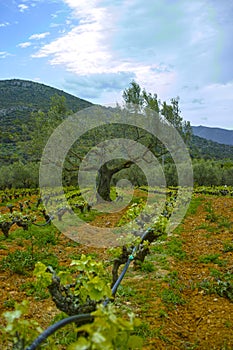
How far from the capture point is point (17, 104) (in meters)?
84.6

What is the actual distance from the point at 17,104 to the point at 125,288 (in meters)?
85.9

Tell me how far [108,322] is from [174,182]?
131ft

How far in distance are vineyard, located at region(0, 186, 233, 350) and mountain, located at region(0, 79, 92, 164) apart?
4710cm

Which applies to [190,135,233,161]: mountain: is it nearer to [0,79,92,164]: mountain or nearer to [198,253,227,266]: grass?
[0,79,92,164]: mountain

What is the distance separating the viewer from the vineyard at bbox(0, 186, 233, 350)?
8.04 ft

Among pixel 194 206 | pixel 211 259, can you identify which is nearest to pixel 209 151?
pixel 194 206

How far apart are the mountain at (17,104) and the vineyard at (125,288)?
155 ft

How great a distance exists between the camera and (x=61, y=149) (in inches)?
715

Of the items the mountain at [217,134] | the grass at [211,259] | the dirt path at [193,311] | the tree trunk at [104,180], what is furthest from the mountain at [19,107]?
the mountain at [217,134]

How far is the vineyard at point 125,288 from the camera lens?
245 cm

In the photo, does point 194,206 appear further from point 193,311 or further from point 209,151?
point 209,151

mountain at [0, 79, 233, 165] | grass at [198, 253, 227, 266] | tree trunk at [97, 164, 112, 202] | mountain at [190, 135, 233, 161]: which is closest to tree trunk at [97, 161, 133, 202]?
tree trunk at [97, 164, 112, 202]

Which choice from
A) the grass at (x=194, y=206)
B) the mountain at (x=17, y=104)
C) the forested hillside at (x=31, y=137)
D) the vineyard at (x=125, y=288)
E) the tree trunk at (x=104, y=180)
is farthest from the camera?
the mountain at (x=17, y=104)

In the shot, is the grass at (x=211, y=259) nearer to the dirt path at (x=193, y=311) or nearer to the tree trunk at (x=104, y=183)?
the dirt path at (x=193, y=311)
